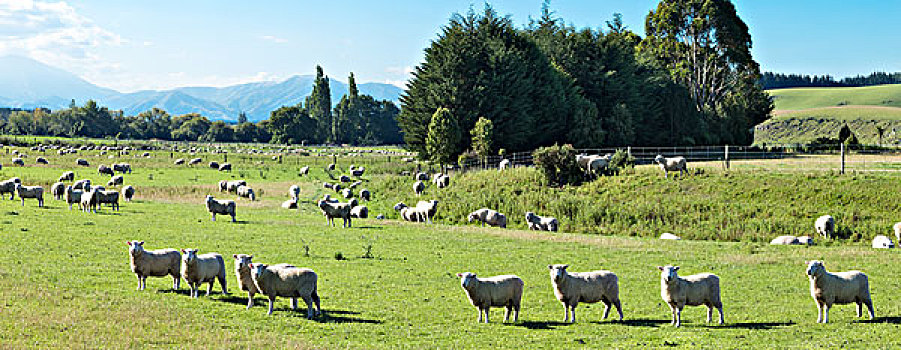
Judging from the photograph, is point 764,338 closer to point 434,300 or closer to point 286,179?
point 434,300

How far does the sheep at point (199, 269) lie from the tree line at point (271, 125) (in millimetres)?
124698

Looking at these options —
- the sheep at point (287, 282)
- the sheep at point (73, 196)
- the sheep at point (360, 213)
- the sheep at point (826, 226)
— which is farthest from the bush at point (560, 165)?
the sheep at point (287, 282)

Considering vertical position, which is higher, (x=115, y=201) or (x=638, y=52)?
(x=638, y=52)

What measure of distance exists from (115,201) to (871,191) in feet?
121

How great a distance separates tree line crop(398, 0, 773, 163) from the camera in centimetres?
6097

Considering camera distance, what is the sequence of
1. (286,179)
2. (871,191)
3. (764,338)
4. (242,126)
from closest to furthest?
(764,338)
(871,191)
(286,179)
(242,126)

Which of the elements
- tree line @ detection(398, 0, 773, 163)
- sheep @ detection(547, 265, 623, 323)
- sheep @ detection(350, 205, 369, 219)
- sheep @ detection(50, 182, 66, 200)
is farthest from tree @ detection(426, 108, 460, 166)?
sheep @ detection(547, 265, 623, 323)

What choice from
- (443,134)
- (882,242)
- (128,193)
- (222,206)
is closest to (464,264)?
(222,206)

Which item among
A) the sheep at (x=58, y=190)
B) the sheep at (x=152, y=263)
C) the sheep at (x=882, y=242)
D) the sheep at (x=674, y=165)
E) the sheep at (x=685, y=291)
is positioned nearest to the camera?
the sheep at (x=685, y=291)

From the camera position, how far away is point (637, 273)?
64.6 ft

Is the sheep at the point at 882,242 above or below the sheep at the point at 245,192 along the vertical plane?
below

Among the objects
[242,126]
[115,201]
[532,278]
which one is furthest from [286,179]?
[242,126]

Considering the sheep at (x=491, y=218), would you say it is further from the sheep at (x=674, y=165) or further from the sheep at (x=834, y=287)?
the sheep at (x=834, y=287)

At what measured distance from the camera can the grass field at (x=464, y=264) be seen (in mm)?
12289
